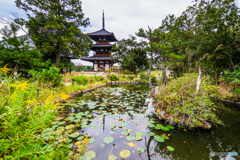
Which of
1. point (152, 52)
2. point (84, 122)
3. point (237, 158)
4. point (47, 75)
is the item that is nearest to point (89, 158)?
point (84, 122)

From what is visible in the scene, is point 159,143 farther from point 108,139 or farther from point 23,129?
point 23,129

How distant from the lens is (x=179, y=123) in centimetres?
221

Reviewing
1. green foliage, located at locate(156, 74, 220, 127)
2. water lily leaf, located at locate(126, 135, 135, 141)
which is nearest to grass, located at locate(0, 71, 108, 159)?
water lily leaf, located at locate(126, 135, 135, 141)

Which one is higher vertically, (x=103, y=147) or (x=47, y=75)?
(x=47, y=75)

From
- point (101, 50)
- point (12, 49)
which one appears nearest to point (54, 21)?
point (12, 49)

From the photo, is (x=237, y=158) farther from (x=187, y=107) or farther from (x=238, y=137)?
(x=187, y=107)

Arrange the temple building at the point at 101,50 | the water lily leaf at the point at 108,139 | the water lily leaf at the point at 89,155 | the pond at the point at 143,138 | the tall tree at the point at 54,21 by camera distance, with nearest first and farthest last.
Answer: the water lily leaf at the point at 89,155 < the pond at the point at 143,138 < the water lily leaf at the point at 108,139 < the tall tree at the point at 54,21 < the temple building at the point at 101,50

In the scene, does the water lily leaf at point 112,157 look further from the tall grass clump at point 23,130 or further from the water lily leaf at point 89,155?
the tall grass clump at point 23,130

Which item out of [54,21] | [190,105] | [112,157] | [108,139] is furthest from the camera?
[54,21]

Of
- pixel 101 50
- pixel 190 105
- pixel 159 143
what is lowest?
pixel 159 143

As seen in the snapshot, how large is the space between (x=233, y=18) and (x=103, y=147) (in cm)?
651

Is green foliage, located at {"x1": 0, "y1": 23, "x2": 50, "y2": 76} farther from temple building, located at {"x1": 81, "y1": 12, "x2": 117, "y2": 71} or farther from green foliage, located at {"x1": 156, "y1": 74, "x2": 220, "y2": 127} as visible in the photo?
temple building, located at {"x1": 81, "y1": 12, "x2": 117, "y2": 71}

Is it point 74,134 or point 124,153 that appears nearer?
point 124,153

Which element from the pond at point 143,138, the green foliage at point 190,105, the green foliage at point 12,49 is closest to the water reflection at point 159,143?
the pond at point 143,138
